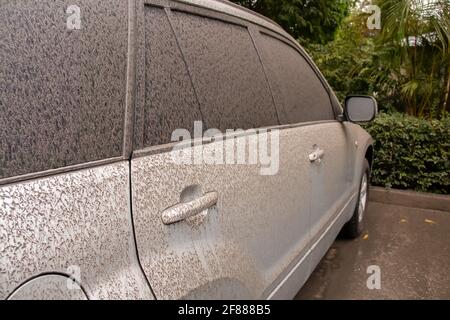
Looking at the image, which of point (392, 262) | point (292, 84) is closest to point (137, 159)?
point (292, 84)

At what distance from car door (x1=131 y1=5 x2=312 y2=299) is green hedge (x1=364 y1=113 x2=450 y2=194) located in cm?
333

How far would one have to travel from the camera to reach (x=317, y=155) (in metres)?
2.31

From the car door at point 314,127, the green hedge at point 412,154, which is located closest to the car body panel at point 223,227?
the car door at point 314,127

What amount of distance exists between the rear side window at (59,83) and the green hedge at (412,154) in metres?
4.43

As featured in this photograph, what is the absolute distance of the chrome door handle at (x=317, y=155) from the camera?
87.6 inches

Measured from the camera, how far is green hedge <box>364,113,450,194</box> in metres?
4.71

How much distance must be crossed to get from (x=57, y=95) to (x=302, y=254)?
1.55 meters

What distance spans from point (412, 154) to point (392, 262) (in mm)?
1957

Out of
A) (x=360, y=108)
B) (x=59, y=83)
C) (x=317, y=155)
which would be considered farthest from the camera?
(x=360, y=108)

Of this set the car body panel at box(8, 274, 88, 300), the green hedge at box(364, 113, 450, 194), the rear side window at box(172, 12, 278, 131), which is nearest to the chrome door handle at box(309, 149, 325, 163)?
the rear side window at box(172, 12, 278, 131)

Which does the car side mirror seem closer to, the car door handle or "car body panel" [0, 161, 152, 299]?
the car door handle

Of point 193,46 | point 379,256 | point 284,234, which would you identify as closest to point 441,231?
point 379,256

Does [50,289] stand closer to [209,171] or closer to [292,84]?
[209,171]

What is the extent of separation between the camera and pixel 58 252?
88cm
